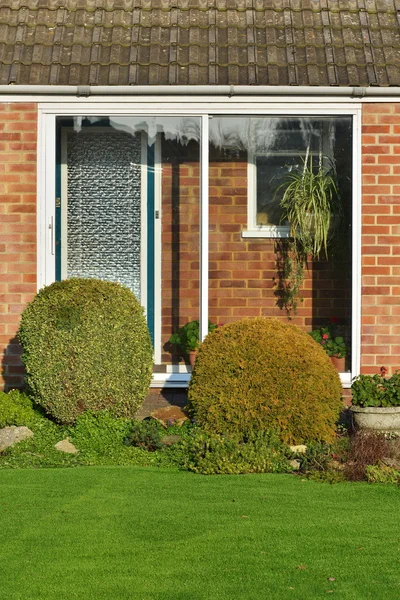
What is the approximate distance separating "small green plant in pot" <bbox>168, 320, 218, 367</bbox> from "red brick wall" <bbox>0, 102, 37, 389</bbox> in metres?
1.60

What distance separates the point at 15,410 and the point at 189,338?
84.8 inches

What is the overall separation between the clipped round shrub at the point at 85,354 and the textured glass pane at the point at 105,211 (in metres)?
1.62

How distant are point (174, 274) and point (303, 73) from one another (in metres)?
2.48

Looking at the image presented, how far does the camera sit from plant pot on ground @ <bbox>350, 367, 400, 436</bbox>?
856cm

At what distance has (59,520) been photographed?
20.9 ft

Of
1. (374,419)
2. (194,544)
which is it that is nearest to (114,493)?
(194,544)

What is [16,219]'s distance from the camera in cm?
1019

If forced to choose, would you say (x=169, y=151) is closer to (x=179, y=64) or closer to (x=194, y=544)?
(x=179, y=64)

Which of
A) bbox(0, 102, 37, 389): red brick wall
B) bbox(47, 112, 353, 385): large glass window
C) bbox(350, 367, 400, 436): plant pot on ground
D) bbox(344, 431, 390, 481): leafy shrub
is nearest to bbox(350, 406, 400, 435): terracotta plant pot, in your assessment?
bbox(350, 367, 400, 436): plant pot on ground

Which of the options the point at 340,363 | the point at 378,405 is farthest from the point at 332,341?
the point at 378,405

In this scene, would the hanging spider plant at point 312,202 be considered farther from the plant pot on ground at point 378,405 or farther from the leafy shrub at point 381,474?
the leafy shrub at point 381,474

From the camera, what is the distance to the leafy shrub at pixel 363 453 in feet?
24.9

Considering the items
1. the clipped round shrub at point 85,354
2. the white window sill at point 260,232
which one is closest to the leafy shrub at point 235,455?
the clipped round shrub at point 85,354

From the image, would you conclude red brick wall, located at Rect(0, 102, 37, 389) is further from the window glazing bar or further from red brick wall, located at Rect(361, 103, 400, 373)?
red brick wall, located at Rect(361, 103, 400, 373)
